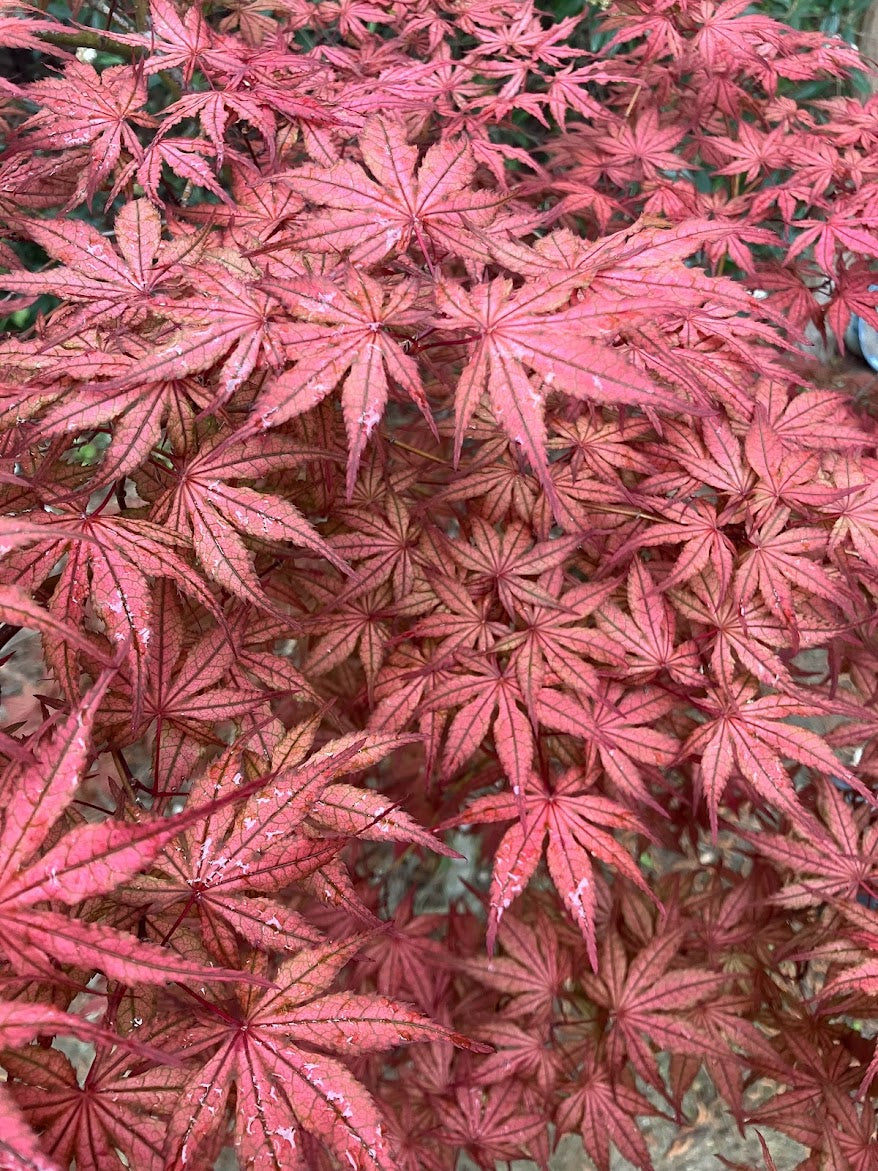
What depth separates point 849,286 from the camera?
1865 mm

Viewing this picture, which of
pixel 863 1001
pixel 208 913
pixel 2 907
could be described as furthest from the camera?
pixel 863 1001

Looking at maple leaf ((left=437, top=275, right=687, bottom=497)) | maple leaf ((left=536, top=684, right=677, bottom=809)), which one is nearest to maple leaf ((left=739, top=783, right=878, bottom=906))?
maple leaf ((left=536, top=684, right=677, bottom=809))

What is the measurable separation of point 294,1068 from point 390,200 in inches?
45.0

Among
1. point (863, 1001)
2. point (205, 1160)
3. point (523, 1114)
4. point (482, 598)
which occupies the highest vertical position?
point (482, 598)

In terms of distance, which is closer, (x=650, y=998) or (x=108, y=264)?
(x=108, y=264)

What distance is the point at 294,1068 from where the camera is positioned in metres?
0.91

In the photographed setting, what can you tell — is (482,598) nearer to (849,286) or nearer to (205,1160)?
(205,1160)

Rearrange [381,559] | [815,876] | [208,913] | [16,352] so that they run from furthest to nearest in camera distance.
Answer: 1. [815,876]
2. [381,559]
3. [16,352]
4. [208,913]

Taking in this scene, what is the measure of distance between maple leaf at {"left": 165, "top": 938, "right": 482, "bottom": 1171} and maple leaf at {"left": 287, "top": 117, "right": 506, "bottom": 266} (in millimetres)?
947

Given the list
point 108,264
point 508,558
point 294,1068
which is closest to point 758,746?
point 508,558

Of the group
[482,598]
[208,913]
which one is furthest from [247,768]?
[482,598]

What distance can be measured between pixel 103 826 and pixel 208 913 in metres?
0.33

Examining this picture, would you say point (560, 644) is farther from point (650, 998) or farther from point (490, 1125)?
point (490, 1125)

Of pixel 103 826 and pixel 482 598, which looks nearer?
pixel 103 826
